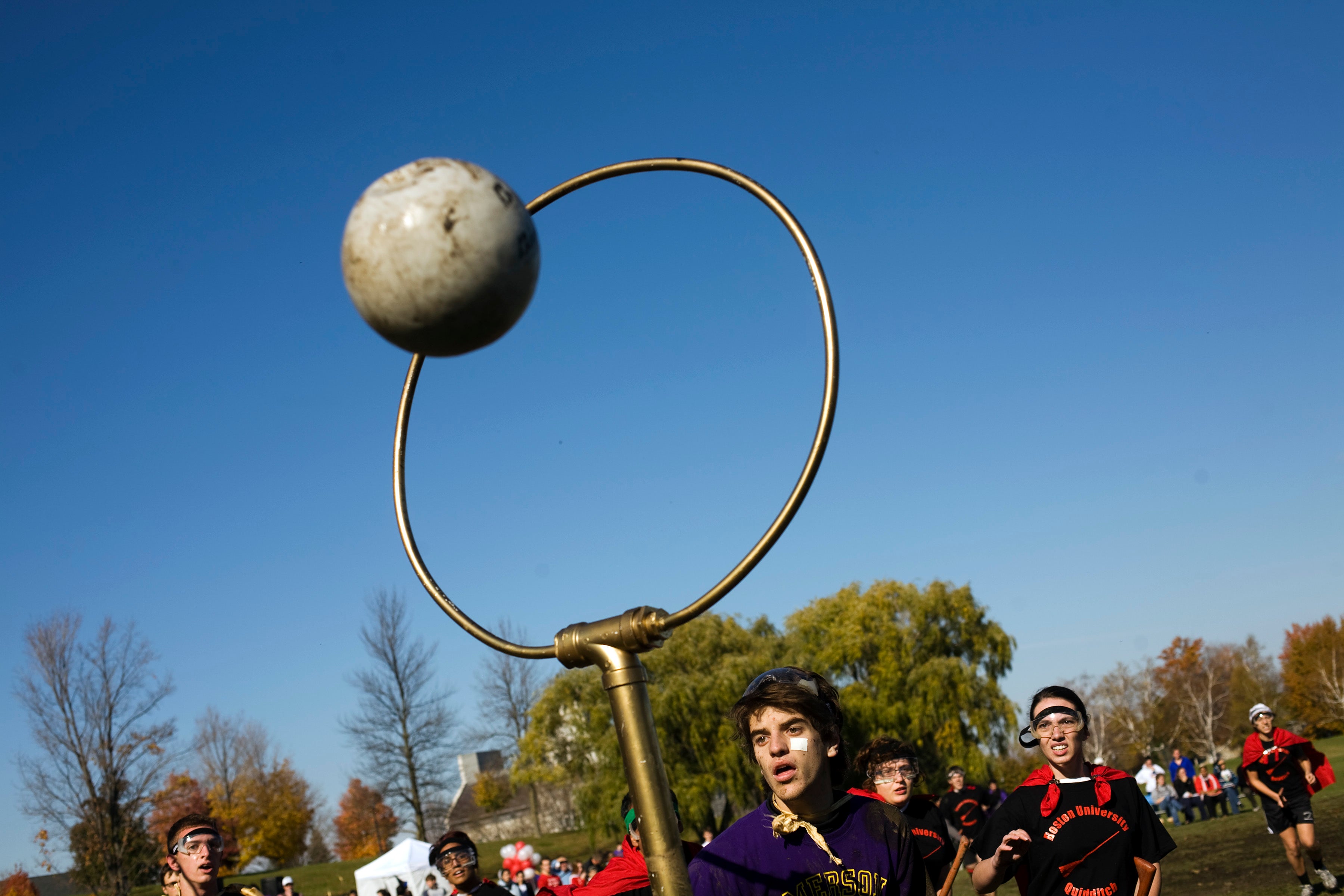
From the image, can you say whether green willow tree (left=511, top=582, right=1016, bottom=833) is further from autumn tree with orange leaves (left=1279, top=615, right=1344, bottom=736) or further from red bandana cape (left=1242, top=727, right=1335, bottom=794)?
Answer: autumn tree with orange leaves (left=1279, top=615, right=1344, bottom=736)

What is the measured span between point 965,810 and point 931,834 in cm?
714

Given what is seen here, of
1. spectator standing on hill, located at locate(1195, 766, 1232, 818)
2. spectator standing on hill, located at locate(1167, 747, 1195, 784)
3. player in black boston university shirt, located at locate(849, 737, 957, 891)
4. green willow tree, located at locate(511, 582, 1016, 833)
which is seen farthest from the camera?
green willow tree, located at locate(511, 582, 1016, 833)

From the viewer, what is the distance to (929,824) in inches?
320

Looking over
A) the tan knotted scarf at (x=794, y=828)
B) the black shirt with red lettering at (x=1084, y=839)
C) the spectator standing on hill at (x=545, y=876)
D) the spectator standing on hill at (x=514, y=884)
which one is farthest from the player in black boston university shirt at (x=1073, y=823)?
the spectator standing on hill at (x=514, y=884)

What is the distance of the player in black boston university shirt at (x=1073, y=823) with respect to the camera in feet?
21.2

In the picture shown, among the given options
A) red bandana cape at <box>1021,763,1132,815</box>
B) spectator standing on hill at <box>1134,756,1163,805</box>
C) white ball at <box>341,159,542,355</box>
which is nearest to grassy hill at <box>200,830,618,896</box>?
spectator standing on hill at <box>1134,756,1163,805</box>

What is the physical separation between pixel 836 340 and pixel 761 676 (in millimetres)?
1659

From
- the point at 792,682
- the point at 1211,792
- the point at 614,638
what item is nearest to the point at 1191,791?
the point at 1211,792

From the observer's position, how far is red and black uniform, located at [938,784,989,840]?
1423cm

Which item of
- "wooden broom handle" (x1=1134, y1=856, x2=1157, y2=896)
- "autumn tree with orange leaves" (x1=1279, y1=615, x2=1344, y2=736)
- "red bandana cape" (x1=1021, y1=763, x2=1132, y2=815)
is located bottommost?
"autumn tree with orange leaves" (x1=1279, y1=615, x2=1344, y2=736)

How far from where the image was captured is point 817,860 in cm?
338

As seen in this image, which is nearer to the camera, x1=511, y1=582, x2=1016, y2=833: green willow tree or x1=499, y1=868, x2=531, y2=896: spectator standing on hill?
x1=499, y1=868, x2=531, y2=896: spectator standing on hill

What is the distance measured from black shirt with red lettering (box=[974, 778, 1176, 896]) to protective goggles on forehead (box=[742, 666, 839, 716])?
3391 mm

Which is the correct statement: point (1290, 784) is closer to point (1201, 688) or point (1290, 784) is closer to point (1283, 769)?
point (1283, 769)
